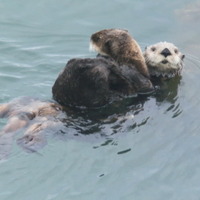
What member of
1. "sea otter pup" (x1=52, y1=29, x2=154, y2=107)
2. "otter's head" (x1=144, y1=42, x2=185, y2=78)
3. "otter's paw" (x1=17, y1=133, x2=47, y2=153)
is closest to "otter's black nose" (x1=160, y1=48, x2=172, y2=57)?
"otter's head" (x1=144, y1=42, x2=185, y2=78)

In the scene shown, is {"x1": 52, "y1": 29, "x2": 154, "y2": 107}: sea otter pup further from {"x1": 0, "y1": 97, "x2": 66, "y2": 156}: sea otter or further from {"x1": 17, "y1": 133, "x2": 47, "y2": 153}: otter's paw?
{"x1": 17, "y1": 133, "x2": 47, "y2": 153}: otter's paw

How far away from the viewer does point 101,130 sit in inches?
230

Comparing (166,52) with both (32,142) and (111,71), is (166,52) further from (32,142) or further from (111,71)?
(32,142)

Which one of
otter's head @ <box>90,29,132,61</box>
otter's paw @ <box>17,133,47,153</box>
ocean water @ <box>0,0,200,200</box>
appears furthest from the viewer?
otter's head @ <box>90,29,132,61</box>

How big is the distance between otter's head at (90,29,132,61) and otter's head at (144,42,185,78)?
0.56 metres

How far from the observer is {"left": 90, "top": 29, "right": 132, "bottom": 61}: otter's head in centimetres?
614

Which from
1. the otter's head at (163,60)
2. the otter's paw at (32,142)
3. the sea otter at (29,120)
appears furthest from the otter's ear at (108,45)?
the otter's paw at (32,142)

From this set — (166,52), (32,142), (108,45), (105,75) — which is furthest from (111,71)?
(32,142)

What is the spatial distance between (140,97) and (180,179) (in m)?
1.23

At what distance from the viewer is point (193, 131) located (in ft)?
20.2

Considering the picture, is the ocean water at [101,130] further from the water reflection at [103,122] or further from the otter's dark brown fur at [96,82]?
the otter's dark brown fur at [96,82]

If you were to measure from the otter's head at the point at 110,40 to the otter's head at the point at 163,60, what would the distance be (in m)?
0.56

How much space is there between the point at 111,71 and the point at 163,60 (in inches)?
38.0

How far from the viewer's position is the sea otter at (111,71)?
564 centimetres
